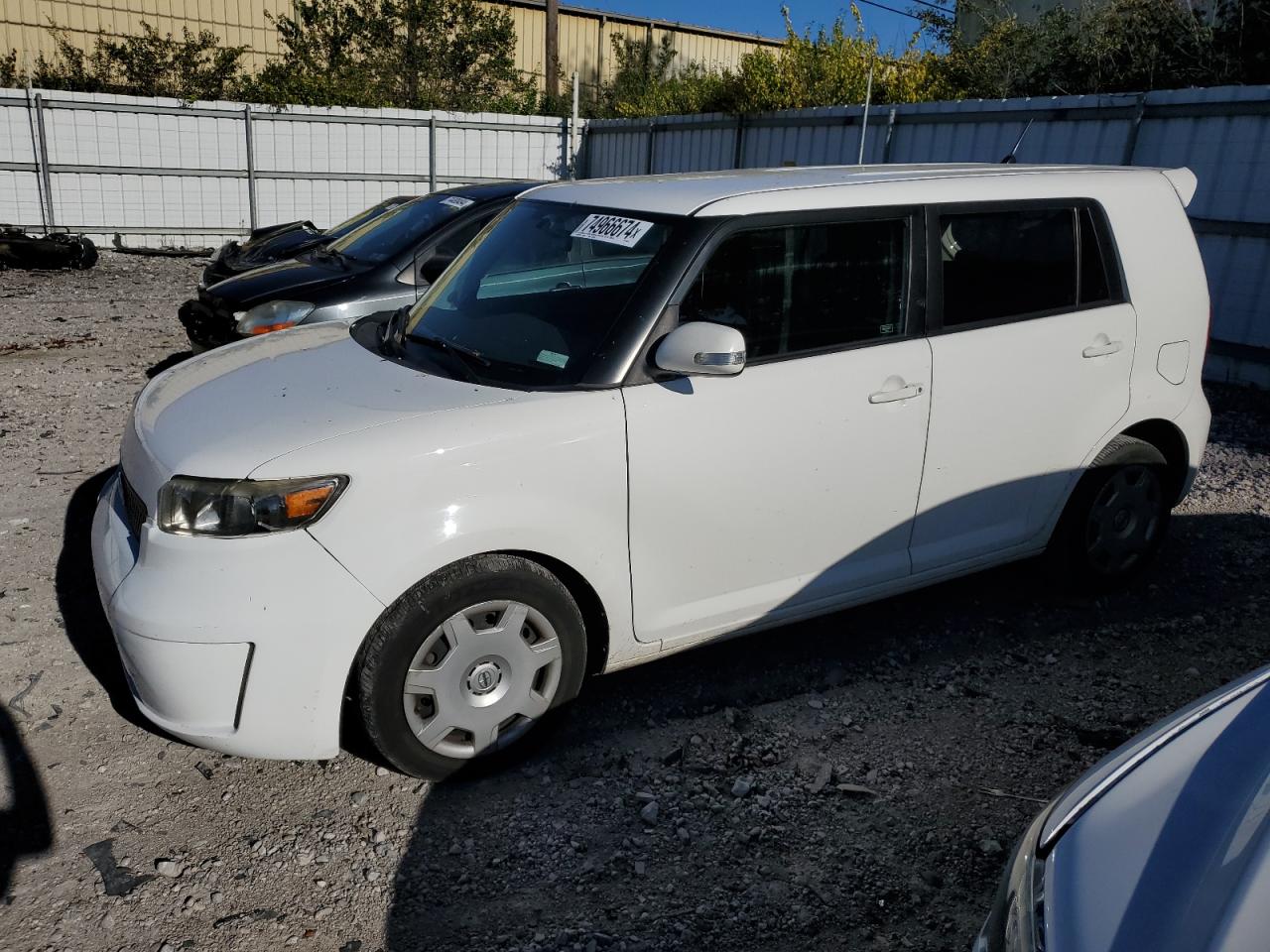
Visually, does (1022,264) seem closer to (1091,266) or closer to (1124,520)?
(1091,266)

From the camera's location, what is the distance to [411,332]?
393 centimetres

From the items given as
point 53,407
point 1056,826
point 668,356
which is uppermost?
point 668,356

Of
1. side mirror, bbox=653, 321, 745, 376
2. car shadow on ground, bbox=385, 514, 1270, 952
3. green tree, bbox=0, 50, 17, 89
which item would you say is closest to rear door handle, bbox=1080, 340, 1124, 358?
car shadow on ground, bbox=385, 514, 1270, 952

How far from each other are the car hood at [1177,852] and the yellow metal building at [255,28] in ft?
81.8

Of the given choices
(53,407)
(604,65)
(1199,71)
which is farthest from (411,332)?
(604,65)

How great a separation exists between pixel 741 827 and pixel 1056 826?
1.41m

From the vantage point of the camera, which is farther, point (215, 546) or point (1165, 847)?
point (215, 546)

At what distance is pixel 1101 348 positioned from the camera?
14.0ft

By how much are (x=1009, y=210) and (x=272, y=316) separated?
4.70m

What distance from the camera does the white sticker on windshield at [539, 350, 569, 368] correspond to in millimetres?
3396

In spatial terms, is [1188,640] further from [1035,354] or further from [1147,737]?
[1147,737]

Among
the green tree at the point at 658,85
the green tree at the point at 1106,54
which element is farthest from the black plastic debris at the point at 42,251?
the green tree at the point at 1106,54

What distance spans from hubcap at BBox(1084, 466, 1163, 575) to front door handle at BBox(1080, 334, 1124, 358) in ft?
1.80

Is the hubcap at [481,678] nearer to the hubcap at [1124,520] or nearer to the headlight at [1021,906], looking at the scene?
the headlight at [1021,906]
